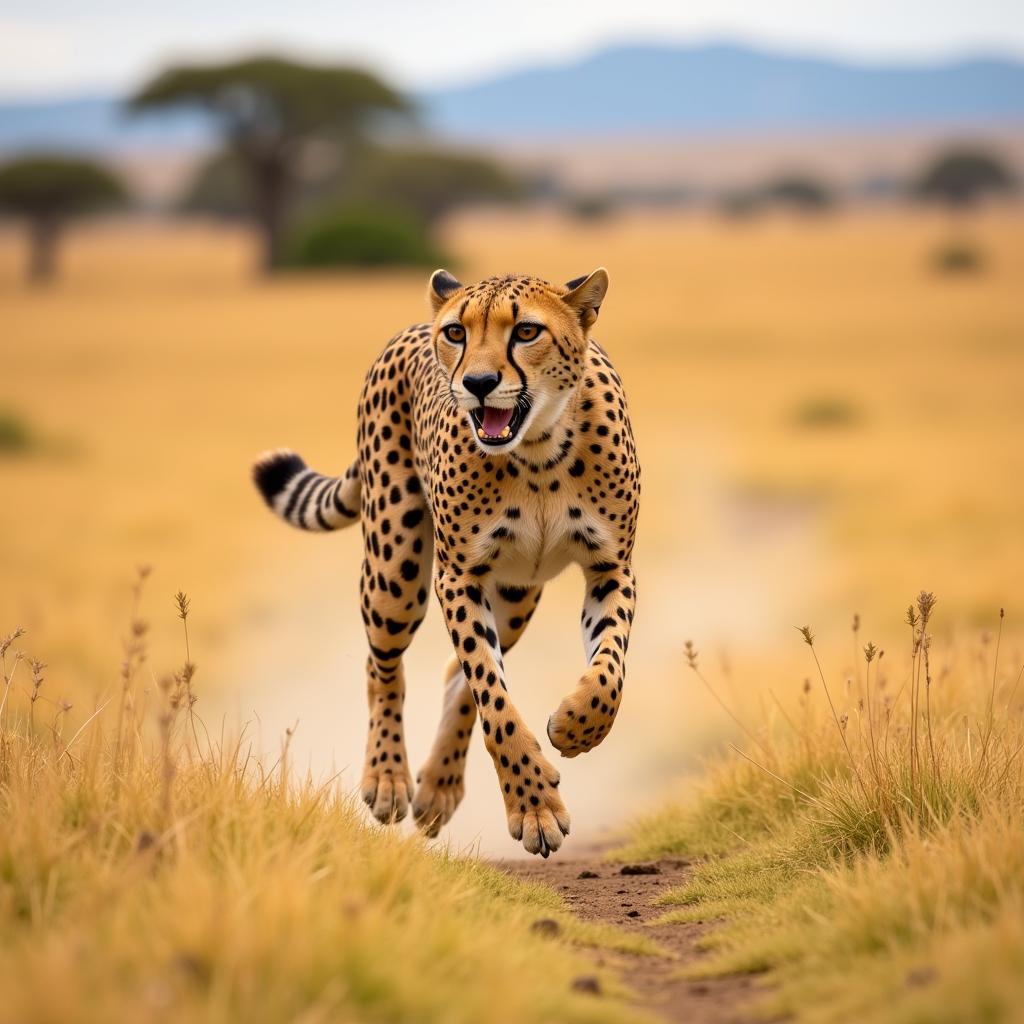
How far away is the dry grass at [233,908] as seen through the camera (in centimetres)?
252

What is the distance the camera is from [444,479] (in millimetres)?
4297

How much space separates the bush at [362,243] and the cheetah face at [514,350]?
3100cm

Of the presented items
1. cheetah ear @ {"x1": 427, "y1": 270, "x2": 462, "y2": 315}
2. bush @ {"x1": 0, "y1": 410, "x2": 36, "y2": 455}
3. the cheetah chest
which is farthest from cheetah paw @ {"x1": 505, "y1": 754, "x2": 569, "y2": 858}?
bush @ {"x1": 0, "y1": 410, "x2": 36, "y2": 455}

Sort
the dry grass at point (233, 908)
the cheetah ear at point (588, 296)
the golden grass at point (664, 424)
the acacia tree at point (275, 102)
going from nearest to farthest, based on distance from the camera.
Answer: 1. the dry grass at point (233, 908)
2. the cheetah ear at point (588, 296)
3. the golden grass at point (664, 424)
4. the acacia tree at point (275, 102)

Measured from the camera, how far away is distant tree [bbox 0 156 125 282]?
37.5m

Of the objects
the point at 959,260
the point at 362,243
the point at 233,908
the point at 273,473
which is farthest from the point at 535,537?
the point at 959,260

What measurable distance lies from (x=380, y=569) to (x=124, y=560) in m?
7.43

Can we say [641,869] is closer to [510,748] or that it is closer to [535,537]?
[510,748]

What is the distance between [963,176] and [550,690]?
1889 inches

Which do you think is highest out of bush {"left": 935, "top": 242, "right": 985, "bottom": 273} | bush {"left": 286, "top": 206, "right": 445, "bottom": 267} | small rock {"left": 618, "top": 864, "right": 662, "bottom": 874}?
bush {"left": 286, "top": 206, "right": 445, "bottom": 267}

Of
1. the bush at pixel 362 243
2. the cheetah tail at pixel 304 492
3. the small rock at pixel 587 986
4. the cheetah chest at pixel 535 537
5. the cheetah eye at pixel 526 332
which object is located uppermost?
the bush at pixel 362 243

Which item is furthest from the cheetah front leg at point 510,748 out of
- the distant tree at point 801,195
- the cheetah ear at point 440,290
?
the distant tree at point 801,195

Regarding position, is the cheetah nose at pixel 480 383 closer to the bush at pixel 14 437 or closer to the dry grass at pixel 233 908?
the dry grass at pixel 233 908

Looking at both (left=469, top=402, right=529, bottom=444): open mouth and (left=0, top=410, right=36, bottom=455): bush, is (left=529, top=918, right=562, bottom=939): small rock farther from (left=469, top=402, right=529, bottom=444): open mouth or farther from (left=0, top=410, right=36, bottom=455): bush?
Answer: (left=0, top=410, right=36, bottom=455): bush
